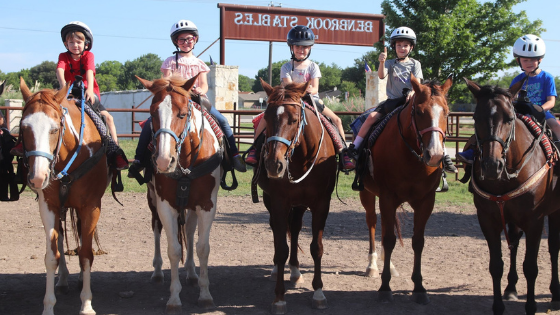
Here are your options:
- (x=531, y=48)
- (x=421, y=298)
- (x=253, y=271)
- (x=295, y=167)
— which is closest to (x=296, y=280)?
(x=253, y=271)

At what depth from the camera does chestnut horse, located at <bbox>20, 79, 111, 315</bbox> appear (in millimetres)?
3771

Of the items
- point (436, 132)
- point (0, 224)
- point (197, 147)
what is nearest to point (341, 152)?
point (436, 132)

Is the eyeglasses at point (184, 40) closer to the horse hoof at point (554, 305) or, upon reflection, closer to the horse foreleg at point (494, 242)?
the horse foreleg at point (494, 242)

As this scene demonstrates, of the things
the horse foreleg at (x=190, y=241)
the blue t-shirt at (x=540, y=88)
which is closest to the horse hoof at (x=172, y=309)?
the horse foreleg at (x=190, y=241)

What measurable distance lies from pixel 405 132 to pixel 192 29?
2555 mm

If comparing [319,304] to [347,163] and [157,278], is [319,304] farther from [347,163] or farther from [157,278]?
[157,278]

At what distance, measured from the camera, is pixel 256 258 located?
6270mm

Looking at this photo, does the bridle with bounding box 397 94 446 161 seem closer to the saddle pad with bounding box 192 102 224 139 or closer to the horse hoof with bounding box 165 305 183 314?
the saddle pad with bounding box 192 102 224 139

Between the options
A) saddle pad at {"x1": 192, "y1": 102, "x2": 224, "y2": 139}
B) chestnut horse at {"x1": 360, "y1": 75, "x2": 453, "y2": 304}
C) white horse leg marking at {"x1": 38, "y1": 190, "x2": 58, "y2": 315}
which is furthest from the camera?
saddle pad at {"x1": 192, "y1": 102, "x2": 224, "y2": 139}

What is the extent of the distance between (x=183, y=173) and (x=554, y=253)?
12.1 feet

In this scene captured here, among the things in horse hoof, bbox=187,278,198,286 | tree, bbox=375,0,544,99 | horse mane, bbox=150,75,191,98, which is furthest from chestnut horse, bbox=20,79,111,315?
tree, bbox=375,0,544,99

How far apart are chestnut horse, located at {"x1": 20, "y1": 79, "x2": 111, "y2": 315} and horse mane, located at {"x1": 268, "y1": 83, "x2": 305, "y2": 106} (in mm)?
1671

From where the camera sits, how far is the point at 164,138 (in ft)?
13.0

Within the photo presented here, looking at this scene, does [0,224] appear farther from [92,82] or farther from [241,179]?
[241,179]
